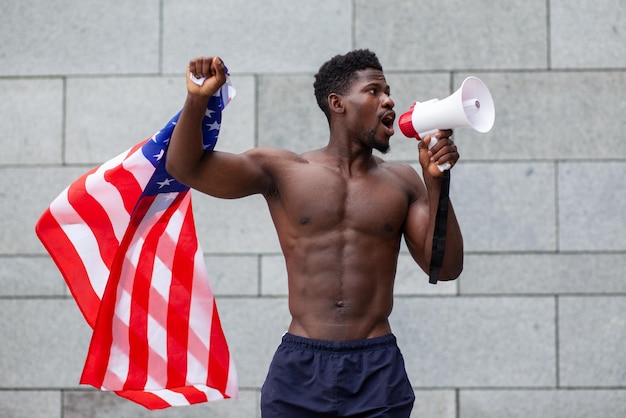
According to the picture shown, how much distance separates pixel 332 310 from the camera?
420cm

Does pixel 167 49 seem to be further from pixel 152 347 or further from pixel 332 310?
pixel 332 310

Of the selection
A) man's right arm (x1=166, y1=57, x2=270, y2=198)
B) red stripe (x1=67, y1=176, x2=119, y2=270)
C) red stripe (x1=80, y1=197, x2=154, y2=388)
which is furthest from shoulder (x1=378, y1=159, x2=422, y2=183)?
red stripe (x1=67, y1=176, x2=119, y2=270)

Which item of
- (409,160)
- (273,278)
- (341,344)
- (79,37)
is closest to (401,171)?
(341,344)

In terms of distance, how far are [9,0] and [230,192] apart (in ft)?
11.1

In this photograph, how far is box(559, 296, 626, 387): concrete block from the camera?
654 centimetres

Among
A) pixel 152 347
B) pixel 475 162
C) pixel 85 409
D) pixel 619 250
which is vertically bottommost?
pixel 85 409

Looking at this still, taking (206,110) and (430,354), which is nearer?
(206,110)

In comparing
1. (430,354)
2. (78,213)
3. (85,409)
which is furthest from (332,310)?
(85,409)

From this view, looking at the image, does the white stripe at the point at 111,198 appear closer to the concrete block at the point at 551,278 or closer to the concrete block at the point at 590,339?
the concrete block at the point at 551,278

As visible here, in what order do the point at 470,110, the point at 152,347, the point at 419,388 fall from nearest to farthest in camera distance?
the point at 470,110 → the point at 152,347 → the point at 419,388

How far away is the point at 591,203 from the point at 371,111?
9.11 feet

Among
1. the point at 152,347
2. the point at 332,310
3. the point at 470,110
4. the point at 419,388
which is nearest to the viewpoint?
the point at 470,110

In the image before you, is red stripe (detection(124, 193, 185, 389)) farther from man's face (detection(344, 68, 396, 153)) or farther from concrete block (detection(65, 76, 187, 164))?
concrete block (detection(65, 76, 187, 164))

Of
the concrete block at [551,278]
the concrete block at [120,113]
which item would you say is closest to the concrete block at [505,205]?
the concrete block at [551,278]
